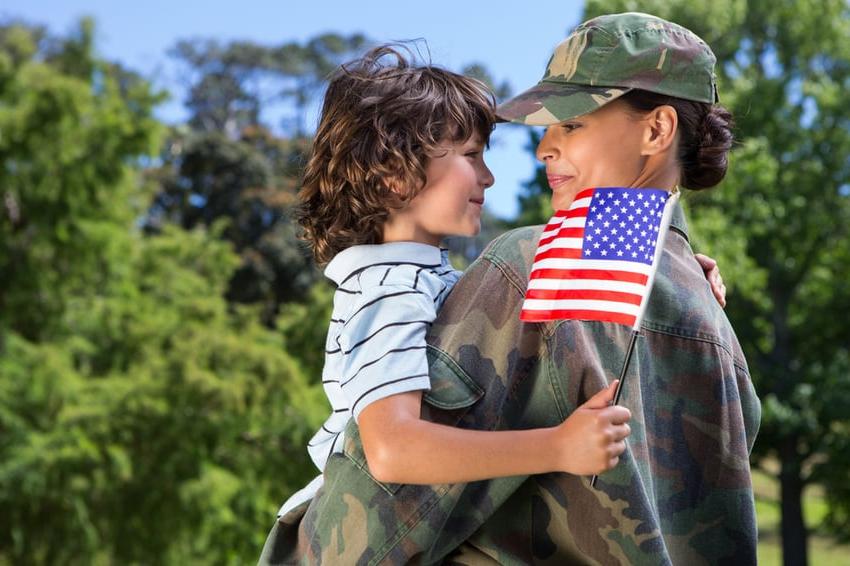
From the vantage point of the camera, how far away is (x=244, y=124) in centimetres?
4384

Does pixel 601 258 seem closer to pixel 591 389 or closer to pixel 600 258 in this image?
pixel 600 258

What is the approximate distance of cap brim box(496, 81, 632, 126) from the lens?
190cm

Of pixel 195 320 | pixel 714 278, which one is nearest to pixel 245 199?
pixel 195 320

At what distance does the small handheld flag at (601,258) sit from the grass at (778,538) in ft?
80.3

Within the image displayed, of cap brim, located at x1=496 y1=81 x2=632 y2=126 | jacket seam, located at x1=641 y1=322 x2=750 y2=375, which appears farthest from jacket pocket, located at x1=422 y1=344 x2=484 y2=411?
cap brim, located at x1=496 y1=81 x2=632 y2=126

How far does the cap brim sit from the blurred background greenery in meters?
13.8

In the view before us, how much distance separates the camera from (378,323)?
1.88 metres

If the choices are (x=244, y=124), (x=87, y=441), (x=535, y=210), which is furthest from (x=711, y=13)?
(x=244, y=124)

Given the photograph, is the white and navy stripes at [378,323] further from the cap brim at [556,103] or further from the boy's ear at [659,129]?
the boy's ear at [659,129]

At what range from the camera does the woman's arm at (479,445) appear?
1.63m

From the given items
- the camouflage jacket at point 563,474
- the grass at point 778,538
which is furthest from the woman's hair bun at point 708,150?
the grass at point 778,538

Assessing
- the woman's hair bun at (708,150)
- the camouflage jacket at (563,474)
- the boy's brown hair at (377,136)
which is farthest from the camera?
the boy's brown hair at (377,136)

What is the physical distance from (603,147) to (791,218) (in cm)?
2102

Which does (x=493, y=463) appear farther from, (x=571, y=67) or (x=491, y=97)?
(x=491, y=97)
